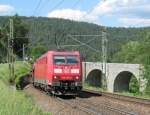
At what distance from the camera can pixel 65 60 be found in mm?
29109

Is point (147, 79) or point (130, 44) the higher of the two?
point (130, 44)

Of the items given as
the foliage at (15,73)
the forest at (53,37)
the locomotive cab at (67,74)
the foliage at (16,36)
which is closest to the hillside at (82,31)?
the forest at (53,37)

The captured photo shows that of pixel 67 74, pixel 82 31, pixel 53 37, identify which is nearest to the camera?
pixel 67 74

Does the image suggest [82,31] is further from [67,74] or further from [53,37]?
[67,74]

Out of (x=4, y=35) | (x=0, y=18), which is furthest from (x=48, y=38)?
(x=0, y=18)

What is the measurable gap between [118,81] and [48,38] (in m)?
32.9


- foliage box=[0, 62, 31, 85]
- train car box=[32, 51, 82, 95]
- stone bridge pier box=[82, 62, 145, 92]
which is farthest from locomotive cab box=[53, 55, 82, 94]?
stone bridge pier box=[82, 62, 145, 92]

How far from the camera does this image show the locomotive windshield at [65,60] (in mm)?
29094

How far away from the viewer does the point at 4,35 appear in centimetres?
9150

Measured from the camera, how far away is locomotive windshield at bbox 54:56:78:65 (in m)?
29.1

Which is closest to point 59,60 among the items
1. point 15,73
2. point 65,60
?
point 65,60

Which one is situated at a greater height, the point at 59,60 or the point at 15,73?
the point at 59,60

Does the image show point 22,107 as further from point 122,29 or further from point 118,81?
point 122,29

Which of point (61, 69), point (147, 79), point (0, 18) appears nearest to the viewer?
point (61, 69)
